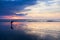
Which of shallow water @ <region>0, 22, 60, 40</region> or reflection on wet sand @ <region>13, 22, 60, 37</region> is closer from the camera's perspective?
shallow water @ <region>0, 22, 60, 40</region>

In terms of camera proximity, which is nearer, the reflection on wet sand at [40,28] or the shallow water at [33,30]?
the shallow water at [33,30]

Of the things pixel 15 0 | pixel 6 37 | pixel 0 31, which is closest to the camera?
pixel 6 37

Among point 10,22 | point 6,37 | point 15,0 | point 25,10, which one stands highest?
point 15,0

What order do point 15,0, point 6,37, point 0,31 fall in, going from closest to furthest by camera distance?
1. point 6,37
2. point 0,31
3. point 15,0

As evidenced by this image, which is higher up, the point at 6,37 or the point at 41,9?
the point at 41,9

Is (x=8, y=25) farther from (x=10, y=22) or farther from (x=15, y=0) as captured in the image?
(x=15, y=0)

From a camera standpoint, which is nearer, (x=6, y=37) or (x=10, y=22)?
(x=6, y=37)

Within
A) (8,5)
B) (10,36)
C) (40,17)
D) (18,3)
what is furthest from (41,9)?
(10,36)
